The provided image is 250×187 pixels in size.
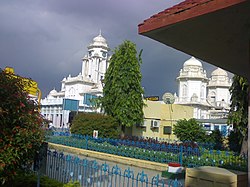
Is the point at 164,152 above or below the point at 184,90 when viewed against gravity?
below

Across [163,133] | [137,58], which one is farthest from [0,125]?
[163,133]

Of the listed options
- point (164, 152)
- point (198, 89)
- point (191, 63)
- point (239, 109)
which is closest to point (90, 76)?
point (191, 63)

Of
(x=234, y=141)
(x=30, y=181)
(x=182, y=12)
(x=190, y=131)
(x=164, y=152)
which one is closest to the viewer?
(x=182, y=12)

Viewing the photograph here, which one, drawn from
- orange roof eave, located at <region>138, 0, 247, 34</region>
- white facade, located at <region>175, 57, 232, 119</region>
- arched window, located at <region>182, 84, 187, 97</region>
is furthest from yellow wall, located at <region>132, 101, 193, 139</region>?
arched window, located at <region>182, 84, 187, 97</region>

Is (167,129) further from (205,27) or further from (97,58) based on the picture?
(97,58)

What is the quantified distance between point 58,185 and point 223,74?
66692mm

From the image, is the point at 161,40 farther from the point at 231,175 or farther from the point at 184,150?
the point at 184,150

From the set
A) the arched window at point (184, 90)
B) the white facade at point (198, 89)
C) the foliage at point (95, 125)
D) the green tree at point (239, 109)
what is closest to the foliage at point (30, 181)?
the green tree at point (239, 109)

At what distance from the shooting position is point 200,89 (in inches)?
2420

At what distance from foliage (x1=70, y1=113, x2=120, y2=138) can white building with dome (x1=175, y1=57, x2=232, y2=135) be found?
35828 mm

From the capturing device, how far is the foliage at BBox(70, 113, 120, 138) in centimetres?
1986

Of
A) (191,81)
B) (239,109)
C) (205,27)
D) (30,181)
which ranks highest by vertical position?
(191,81)

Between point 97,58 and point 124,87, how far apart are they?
2078 inches

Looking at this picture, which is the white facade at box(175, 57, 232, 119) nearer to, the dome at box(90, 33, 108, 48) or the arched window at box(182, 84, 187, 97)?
the arched window at box(182, 84, 187, 97)
